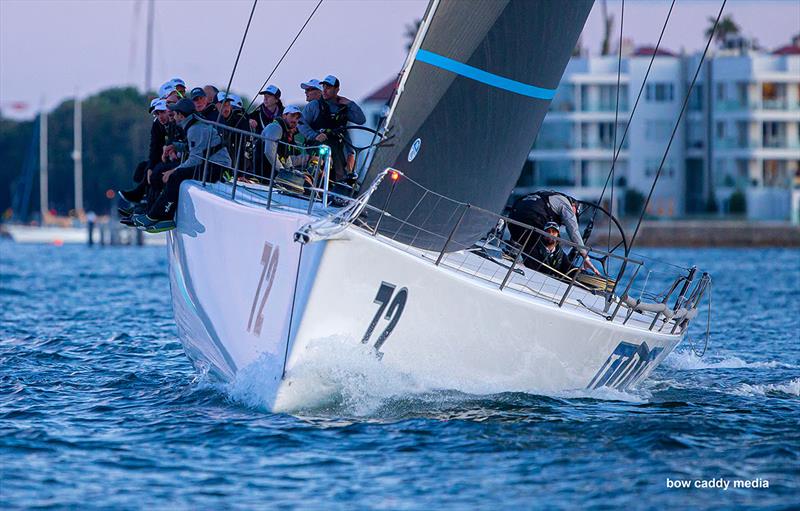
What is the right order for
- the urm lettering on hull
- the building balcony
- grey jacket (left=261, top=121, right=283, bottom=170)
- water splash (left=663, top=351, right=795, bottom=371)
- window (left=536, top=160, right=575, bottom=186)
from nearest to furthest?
the urm lettering on hull < grey jacket (left=261, top=121, right=283, bottom=170) < water splash (left=663, top=351, right=795, bottom=371) < window (left=536, top=160, right=575, bottom=186) < the building balcony

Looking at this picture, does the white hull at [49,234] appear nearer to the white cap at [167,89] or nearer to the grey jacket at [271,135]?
the white cap at [167,89]

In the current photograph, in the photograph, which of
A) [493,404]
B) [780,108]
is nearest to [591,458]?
[493,404]

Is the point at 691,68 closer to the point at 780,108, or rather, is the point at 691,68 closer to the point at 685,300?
the point at 780,108

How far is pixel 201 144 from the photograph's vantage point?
1182cm

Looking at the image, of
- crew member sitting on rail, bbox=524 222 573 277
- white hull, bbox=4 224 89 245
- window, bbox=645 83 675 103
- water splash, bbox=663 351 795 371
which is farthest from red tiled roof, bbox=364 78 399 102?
crew member sitting on rail, bbox=524 222 573 277

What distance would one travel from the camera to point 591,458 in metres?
8.96

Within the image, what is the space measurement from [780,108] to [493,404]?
64.9 metres

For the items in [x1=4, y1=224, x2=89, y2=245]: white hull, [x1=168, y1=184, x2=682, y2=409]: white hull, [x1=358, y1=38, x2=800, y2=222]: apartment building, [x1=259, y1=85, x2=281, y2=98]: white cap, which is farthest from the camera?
[x1=358, y1=38, x2=800, y2=222]: apartment building

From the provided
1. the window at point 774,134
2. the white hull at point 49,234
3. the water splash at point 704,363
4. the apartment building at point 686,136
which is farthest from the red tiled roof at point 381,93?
the water splash at point 704,363

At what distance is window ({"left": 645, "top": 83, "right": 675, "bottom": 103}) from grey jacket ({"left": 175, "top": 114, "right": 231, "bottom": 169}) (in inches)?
2503

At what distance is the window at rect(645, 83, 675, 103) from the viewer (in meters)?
73.4

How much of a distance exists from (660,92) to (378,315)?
217ft

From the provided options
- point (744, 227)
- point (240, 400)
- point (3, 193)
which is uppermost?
point (240, 400)

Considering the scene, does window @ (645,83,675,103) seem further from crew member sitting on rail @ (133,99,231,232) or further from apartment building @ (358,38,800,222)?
crew member sitting on rail @ (133,99,231,232)
